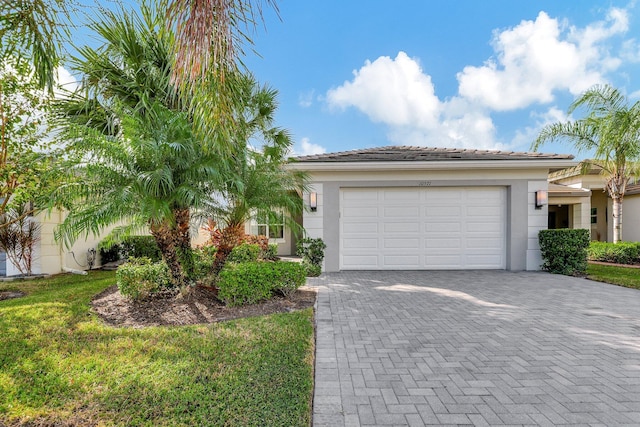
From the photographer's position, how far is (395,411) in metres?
2.56

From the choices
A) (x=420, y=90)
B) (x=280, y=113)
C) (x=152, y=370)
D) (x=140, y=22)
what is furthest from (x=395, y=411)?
(x=420, y=90)

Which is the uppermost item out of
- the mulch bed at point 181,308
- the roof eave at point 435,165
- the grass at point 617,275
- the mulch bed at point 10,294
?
the roof eave at point 435,165

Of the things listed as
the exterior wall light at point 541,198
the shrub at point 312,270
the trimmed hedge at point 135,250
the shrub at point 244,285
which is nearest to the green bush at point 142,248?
the trimmed hedge at point 135,250

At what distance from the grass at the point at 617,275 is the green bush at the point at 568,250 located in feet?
1.51

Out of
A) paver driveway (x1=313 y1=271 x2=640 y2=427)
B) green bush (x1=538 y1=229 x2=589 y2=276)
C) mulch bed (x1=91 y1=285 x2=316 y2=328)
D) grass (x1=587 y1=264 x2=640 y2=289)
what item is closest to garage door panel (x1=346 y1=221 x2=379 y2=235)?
paver driveway (x1=313 y1=271 x2=640 y2=427)

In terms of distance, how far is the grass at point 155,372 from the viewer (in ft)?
8.29

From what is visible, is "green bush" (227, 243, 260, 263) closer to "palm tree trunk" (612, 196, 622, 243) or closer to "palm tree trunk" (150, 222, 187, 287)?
"palm tree trunk" (150, 222, 187, 287)

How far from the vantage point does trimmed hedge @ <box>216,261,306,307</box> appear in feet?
18.1

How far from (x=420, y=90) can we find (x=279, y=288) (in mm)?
12157

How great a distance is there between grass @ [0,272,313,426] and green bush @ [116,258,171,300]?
0.82m

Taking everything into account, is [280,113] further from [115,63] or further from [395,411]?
[395,411]

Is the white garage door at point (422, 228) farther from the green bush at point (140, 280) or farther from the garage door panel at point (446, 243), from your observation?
the green bush at point (140, 280)

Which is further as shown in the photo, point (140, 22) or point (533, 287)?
point (533, 287)

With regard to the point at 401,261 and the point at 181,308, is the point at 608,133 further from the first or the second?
the point at 181,308
